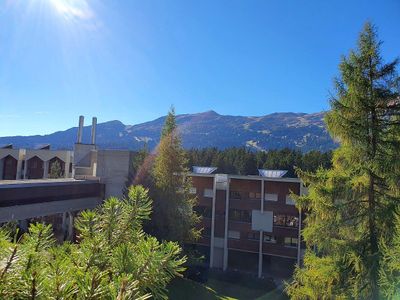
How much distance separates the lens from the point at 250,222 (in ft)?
138

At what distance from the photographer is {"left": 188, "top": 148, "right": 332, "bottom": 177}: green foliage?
89.2 m

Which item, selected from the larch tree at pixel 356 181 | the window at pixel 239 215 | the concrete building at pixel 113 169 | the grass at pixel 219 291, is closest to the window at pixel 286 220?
the window at pixel 239 215

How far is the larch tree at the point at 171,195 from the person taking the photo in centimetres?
2639

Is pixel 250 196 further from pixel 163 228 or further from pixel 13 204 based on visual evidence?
pixel 13 204

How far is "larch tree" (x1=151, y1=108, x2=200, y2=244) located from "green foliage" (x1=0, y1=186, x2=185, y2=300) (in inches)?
932

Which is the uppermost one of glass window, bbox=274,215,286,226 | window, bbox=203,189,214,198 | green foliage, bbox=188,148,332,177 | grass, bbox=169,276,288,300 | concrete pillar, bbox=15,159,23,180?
green foliage, bbox=188,148,332,177

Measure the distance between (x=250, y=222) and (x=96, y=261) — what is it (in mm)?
41210

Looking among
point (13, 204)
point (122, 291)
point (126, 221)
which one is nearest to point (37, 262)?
point (122, 291)

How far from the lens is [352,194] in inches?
524

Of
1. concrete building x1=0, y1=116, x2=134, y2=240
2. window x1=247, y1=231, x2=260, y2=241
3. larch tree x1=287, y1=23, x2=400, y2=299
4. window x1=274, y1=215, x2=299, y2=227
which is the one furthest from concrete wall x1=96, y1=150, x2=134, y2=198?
window x1=274, y1=215, x2=299, y2=227

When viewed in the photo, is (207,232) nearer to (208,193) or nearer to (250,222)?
(208,193)

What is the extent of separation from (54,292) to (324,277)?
1315 centimetres

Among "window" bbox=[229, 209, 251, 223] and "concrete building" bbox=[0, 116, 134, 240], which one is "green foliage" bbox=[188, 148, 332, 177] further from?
"concrete building" bbox=[0, 116, 134, 240]

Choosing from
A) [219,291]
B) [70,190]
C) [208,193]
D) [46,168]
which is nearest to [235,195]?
[208,193]
